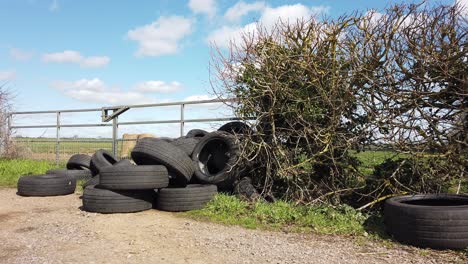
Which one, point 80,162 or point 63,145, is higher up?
point 63,145

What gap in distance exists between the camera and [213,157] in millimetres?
8820

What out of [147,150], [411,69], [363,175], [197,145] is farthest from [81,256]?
[411,69]

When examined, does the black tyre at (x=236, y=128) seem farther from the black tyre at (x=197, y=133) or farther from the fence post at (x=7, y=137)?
the fence post at (x=7, y=137)

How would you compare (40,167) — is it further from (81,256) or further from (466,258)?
(466,258)

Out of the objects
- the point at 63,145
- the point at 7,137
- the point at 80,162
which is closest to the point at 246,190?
the point at 80,162

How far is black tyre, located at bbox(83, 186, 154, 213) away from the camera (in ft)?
23.1

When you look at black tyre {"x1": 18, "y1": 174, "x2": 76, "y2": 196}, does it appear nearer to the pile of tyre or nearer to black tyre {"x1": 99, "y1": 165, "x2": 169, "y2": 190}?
the pile of tyre

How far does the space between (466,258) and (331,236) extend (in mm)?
1642

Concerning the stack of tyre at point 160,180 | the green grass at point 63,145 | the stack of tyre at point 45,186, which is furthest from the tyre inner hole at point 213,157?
the green grass at point 63,145

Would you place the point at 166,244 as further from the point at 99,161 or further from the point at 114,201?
the point at 99,161

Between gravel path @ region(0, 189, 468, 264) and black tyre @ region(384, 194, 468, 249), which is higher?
black tyre @ region(384, 194, 468, 249)

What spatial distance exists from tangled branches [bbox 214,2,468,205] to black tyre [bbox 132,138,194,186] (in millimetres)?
1180

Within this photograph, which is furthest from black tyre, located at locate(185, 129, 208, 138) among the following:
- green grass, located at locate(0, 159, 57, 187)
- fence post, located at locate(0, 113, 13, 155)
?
fence post, located at locate(0, 113, 13, 155)

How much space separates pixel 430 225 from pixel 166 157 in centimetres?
429
